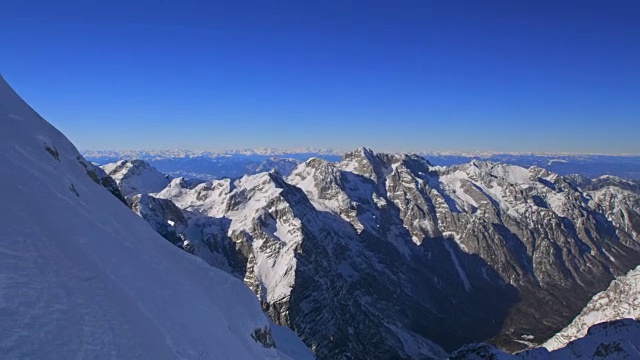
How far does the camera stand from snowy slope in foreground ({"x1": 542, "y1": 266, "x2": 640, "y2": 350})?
150 meters

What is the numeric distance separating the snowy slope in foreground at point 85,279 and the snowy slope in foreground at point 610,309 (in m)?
146

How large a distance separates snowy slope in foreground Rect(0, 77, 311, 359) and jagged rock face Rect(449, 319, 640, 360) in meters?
76.2

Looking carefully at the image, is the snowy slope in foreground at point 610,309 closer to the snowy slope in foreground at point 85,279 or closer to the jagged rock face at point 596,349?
the jagged rock face at point 596,349

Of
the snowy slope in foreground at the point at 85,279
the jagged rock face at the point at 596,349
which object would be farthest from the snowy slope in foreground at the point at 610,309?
the snowy slope in foreground at the point at 85,279

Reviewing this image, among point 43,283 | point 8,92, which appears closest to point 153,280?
point 43,283

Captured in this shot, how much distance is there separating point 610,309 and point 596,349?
72.5m

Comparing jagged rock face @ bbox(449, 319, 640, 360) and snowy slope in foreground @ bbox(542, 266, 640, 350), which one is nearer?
jagged rock face @ bbox(449, 319, 640, 360)

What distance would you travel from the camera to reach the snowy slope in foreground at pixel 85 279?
18562 mm

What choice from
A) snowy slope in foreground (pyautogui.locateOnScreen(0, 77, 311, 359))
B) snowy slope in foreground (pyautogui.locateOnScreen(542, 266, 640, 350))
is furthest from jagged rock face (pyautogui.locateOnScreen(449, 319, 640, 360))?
snowy slope in foreground (pyautogui.locateOnScreen(0, 77, 311, 359))

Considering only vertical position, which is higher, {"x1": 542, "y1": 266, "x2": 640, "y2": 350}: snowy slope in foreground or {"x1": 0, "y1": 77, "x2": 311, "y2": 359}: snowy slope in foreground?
{"x1": 0, "y1": 77, "x2": 311, "y2": 359}: snowy slope in foreground

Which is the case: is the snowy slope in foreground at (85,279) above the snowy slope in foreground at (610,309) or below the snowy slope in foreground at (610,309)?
above

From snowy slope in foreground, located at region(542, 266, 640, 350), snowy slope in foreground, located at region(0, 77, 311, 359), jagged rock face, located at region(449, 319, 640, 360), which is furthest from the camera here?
snowy slope in foreground, located at region(542, 266, 640, 350)

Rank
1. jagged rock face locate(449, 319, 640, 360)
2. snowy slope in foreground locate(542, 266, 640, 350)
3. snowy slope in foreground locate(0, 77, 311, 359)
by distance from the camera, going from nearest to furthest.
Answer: snowy slope in foreground locate(0, 77, 311, 359) → jagged rock face locate(449, 319, 640, 360) → snowy slope in foreground locate(542, 266, 640, 350)

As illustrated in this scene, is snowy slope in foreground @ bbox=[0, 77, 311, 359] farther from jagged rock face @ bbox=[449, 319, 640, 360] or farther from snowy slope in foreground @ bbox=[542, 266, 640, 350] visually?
snowy slope in foreground @ bbox=[542, 266, 640, 350]
